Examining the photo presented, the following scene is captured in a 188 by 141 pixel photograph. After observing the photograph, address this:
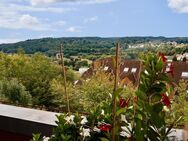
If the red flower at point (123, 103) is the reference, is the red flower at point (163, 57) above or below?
above

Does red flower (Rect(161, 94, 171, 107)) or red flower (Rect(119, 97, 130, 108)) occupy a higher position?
red flower (Rect(161, 94, 171, 107))

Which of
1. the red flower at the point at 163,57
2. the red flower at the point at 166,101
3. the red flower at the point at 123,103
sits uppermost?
the red flower at the point at 163,57

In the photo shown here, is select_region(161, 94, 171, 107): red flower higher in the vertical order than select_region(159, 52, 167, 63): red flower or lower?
lower

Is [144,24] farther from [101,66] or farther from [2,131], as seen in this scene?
[101,66]

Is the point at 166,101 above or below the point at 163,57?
below

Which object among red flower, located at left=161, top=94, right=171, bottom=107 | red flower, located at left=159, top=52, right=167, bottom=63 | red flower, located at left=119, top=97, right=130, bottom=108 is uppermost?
red flower, located at left=159, top=52, right=167, bottom=63

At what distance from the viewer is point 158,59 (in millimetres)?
1135

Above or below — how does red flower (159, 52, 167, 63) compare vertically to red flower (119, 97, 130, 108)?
above

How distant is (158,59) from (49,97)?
2487 cm

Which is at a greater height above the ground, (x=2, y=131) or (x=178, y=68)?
(x=2, y=131)

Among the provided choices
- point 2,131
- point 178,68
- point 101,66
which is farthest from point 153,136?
point 178,68

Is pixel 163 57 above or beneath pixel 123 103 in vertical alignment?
above

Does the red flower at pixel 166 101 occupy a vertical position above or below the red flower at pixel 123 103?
above

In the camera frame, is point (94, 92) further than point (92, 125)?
Yes
